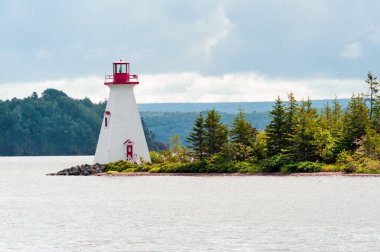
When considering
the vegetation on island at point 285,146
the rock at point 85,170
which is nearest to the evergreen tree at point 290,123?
the vegetation on island at point 285,146

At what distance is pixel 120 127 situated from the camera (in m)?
85.6

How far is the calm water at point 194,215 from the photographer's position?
4012 cm

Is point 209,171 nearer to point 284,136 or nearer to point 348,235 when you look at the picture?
point 284,136

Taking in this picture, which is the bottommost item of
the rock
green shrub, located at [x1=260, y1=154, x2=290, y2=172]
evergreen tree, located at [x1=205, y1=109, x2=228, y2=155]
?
the rock

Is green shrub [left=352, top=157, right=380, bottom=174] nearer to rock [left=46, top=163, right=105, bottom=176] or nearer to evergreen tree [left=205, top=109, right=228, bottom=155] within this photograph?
evergreen tree [left=205, top=109, right=228, bottom=155]

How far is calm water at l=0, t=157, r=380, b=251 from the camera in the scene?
40.1m

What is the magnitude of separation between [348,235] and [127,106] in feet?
154

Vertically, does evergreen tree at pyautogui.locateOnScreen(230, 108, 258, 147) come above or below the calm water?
above

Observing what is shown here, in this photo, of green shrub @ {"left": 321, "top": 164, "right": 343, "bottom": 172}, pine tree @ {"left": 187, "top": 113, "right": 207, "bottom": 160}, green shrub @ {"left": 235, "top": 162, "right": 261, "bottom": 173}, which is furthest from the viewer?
pine tree @ {"left": 187, "top": 113, "right": 207, "bottom": 160}

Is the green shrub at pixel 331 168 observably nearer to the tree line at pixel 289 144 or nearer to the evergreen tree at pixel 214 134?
the tree line at pixel 289 144

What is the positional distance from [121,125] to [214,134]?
907cm

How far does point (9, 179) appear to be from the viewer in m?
98.9

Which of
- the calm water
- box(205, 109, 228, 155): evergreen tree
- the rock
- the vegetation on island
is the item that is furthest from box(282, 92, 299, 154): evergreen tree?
the rock

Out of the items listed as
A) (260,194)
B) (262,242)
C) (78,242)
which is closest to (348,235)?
(262,242)
